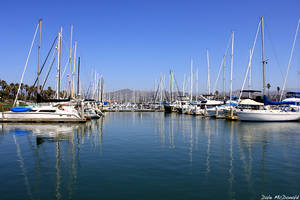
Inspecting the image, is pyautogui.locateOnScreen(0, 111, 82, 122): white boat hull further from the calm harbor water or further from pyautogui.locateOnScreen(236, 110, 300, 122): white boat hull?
pyautogui.locateOnScreen(236, 110, 300, 122): white boat hull

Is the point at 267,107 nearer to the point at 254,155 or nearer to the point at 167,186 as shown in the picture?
the point at 254,155

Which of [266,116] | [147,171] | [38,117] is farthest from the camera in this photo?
[266,116]

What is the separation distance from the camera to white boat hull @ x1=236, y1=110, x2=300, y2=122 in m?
39.2

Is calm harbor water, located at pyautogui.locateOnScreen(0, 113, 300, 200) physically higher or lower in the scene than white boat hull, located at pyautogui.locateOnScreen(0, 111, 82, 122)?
lower

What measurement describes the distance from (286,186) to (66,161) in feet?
36.0

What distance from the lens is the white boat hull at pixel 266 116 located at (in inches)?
1543

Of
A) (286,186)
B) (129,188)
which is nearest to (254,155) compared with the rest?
(286,186)

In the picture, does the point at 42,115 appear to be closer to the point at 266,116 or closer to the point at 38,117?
the point at 38,117

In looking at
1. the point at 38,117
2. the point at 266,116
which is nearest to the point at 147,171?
the point at 38,117

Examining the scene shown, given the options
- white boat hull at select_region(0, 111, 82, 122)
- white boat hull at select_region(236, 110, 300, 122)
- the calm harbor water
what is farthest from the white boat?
white boat hull at select_region(236, 110, 300, 122)

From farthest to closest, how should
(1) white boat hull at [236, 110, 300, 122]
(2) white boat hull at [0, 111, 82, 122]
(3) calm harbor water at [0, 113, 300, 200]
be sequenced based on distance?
(1) white boat hull at [236, 110, 300, 122] < (2) white boat hull at [0, 111, 82, 122] < (3) calm harbor water at [0, 113, 300, 200]

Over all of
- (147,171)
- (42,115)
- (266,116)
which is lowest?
A: (147,171)

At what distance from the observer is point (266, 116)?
39.2m

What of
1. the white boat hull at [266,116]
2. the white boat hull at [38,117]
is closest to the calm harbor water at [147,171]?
the white boat hull at [38,117]
